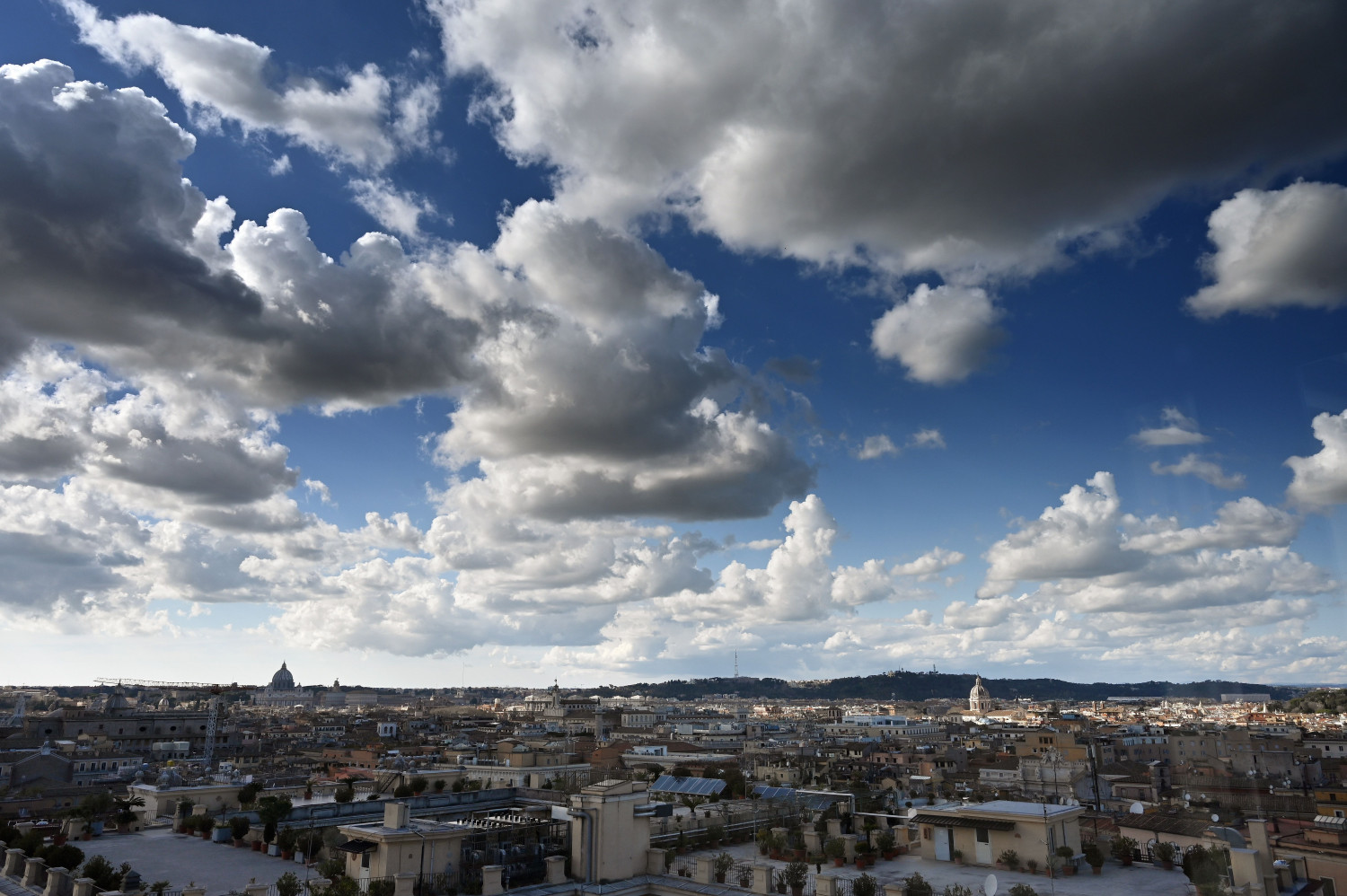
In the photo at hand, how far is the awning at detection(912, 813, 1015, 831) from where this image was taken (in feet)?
89.0

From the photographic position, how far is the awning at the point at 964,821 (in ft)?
89.0

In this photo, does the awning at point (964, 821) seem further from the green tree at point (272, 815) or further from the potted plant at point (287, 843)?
the green tree at point (272, 815)

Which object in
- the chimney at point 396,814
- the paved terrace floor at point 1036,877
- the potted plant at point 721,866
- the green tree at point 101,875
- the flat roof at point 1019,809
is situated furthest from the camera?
the flat roof at point 1019,809

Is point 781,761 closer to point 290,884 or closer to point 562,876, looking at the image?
point 562,876

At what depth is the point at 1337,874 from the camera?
22.4m

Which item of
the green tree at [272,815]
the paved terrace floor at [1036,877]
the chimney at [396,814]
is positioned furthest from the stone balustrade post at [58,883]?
the paved terrace floor at [1036,877]

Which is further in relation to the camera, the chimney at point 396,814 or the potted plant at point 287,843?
the potted plant at point 287,843

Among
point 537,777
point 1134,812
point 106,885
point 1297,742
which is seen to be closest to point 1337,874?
point 1134,812

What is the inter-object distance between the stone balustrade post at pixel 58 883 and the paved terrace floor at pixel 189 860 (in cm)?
290

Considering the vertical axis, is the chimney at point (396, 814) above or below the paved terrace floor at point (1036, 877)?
above

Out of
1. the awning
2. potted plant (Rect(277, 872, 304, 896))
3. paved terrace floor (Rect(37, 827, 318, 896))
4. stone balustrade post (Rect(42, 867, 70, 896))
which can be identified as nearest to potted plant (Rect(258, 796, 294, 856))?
paved terrace floor (Rect(37, 827, 318, 896))

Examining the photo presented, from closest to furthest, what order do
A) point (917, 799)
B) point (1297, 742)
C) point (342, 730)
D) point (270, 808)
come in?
point (270, 808) < point (917, 799) < point (1297, 742) < point (342, 730)

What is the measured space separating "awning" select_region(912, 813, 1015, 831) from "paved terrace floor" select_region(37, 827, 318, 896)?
758 inches

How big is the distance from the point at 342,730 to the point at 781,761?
81659 millimetres
